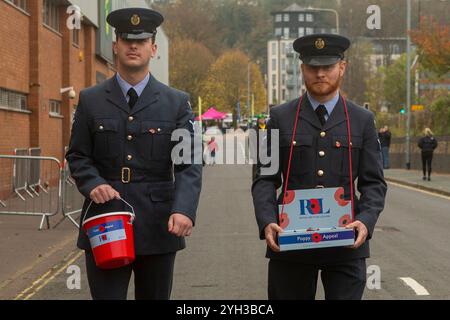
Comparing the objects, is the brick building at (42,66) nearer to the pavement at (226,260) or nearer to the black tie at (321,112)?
the pavement at (226,260)

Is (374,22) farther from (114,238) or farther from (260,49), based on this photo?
(260,49)

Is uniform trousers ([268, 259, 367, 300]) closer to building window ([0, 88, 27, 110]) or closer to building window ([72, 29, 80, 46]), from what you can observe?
building window ([0, 88, 27, 110])

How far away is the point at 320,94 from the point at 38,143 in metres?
20.1

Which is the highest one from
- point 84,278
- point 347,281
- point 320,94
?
point 320,94

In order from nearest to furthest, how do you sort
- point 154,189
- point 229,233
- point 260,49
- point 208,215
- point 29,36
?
point 154,189, point 229,233, point 208,215, point 29,36, point 260,49

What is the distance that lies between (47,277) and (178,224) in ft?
18.3

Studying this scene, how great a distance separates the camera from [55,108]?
27.5 meters

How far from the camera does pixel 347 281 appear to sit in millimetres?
4078

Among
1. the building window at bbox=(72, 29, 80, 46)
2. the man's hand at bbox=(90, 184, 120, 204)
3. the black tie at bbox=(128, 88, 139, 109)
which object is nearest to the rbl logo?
the man's hand at bbox=(90, 184, 120, 204)

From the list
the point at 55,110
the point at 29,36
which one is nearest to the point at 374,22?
the point at 29,36

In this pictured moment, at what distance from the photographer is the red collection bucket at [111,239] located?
156 inches

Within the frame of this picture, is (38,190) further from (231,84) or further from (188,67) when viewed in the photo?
(231,84)

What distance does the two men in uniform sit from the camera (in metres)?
4.07

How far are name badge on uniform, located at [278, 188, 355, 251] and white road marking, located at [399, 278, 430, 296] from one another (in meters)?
4.27
